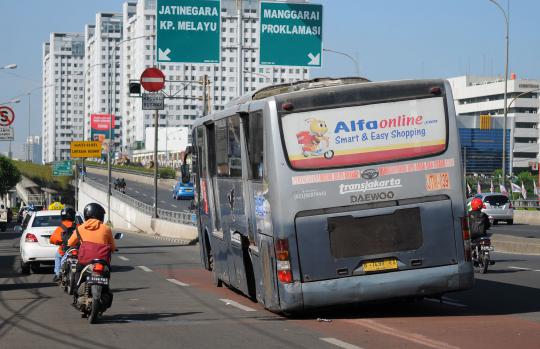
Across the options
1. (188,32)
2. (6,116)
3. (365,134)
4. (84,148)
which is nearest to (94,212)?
(365,134)

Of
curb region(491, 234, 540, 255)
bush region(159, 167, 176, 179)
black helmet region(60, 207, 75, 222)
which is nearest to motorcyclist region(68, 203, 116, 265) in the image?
black helmet region(60, 207, 75, 222)

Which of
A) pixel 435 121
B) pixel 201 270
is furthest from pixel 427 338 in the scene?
pixel 201 270

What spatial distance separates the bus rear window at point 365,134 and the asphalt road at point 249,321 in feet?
6.90

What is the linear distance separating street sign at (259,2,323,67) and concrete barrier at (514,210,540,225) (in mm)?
27858

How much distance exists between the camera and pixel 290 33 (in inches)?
1150

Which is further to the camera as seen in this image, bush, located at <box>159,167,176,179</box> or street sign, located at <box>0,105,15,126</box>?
bush, located at <box>159,167,176,179</box>

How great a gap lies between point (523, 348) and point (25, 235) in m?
15.7

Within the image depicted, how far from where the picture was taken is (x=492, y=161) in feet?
416

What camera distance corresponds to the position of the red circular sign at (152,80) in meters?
38.7

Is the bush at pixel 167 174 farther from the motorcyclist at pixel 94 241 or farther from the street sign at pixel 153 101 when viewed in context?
the motorcyclist at pixel 94 241

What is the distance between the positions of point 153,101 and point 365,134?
112 feet

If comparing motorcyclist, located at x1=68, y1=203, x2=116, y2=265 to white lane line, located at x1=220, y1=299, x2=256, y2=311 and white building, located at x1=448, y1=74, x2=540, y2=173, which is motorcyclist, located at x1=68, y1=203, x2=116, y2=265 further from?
white building, located at x1=448, y1=74, x2=540, y2=173

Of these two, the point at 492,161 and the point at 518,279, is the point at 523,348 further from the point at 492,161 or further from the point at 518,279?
the point at 492,161

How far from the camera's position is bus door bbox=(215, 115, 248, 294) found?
15.0 m
